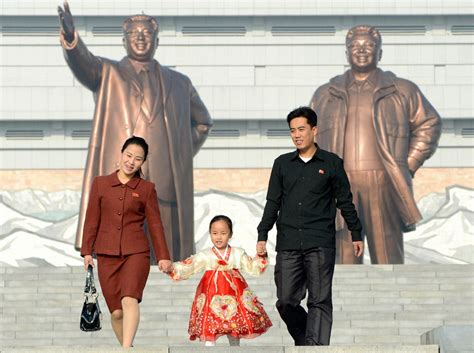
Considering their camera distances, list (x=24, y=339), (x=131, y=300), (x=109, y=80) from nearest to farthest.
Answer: (x=131, y=300) < (x=24, y=339) < (x=109, y=80)

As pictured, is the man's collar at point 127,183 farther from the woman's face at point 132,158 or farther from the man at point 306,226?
the man at point 306,226

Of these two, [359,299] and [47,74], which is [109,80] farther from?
[47,74]

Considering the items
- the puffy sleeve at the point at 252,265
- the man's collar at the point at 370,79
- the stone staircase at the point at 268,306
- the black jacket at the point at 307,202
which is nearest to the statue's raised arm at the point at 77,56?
the stone staircase at the point at 268,306

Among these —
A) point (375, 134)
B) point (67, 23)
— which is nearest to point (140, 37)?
point (67, 23)

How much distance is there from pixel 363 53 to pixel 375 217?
1.81 metres

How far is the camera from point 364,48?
1513 centimetres

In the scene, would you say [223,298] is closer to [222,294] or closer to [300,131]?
A: [222,294]

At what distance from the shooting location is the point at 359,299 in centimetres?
1251

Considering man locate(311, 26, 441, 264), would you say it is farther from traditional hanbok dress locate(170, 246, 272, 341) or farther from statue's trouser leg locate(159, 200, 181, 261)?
traditional hanbok dress locate(170, 246, 272, 341)

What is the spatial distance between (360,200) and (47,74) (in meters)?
16.0

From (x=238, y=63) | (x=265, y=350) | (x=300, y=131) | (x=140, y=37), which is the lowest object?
(x=265, y=350)

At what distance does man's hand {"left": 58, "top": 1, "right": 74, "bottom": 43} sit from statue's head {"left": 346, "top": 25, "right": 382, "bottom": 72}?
3246 millimetres

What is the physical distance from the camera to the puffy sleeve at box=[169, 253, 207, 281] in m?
7.70
